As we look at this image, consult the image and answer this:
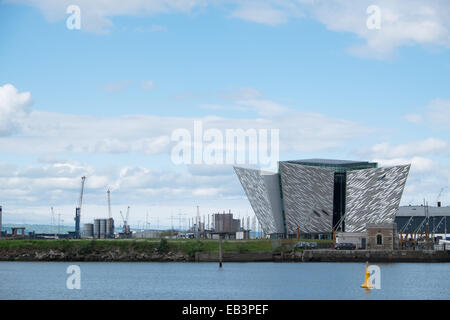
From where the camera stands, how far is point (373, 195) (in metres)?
138

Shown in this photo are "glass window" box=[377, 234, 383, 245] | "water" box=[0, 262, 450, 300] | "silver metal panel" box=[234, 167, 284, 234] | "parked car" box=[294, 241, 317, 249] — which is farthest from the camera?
"silver metal panel" box=[234, 167, 284, 234]

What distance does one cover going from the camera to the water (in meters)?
65.1

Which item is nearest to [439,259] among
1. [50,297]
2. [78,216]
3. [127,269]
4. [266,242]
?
[266,242]

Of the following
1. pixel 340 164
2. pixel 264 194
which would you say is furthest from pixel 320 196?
pixel 264 194

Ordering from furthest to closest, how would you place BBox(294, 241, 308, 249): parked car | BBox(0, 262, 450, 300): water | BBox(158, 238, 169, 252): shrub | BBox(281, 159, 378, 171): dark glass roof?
BBox(281, 159, 378, 171): dark glass roof, BBox(294, 241, 308, 249): parked car, BBox(158, 238, 169, 252): shrub, BBox(0, 262, 450, 300): water

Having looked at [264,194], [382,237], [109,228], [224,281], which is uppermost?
[264,194]

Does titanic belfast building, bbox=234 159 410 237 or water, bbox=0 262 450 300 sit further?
titanic belfast building, bbox=234 159 410 237

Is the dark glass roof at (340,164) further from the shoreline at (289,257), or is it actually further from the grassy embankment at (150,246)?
the shoreline at (289,257)

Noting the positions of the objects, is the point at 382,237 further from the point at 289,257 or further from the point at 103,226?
the point at 103,226

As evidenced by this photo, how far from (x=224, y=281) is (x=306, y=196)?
66.5m

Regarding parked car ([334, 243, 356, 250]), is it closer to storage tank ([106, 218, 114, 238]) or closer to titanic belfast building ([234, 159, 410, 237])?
titanic belfast building ([234, 159, 410, 237])

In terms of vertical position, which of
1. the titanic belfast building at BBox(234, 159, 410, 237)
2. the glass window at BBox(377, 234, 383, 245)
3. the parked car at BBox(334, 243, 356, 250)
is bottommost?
the parked car at BBox(334, 243, 356, 250)

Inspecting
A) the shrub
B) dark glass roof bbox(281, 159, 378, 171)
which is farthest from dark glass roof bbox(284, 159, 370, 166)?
the shrub
